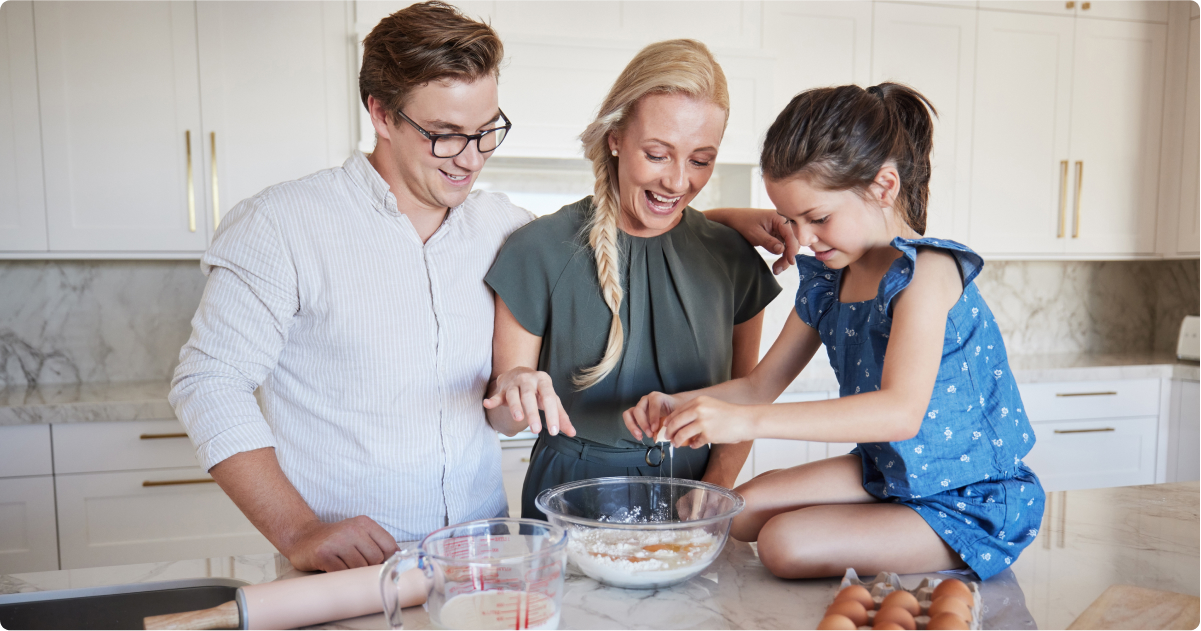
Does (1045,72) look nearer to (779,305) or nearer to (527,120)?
(779,305)

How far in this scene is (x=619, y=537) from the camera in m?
0.94

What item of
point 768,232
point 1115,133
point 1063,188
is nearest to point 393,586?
point 768,232

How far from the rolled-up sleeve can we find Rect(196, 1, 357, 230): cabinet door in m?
1.42

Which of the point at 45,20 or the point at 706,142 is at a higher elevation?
the point at 45,20

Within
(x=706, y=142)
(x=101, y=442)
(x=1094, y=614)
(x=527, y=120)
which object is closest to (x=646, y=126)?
(x=706, y=142)

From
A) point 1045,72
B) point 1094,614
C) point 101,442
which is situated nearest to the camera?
point 1094,614

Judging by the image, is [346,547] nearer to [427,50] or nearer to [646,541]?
[646,541]

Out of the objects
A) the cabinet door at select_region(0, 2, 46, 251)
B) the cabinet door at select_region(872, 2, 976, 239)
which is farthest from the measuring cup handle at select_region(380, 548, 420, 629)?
the cabinet door at select_region(872, 2, 976, 239)

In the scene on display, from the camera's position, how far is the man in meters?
1.13

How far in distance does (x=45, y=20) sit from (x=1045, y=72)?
352 centimetres

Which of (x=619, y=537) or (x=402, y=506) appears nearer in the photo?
(x=619, y=537)

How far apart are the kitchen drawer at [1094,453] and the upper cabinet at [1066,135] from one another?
71 centimetres

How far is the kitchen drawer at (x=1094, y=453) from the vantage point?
3039mm

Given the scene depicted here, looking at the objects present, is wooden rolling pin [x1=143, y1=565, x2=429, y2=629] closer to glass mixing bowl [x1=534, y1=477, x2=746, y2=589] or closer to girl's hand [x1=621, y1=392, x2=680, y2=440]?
glass mixing bowl [x1=534, y1=477, x2=746, y2=589]
